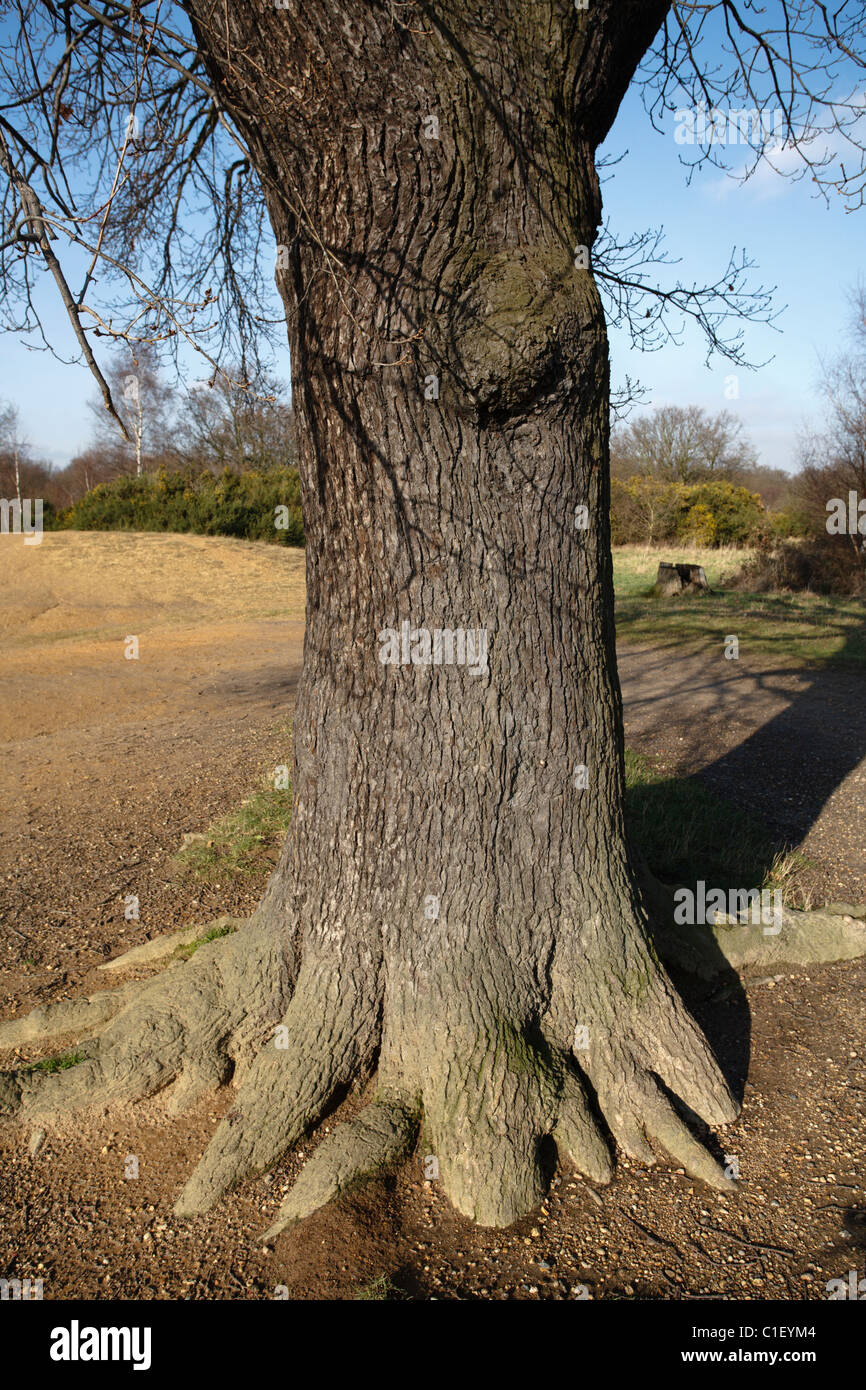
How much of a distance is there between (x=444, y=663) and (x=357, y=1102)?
1.51 meters

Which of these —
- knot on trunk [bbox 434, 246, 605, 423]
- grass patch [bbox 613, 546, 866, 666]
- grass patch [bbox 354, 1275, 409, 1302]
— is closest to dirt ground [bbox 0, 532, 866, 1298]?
grass patch [bbox 354, 1275, 409, 1302]

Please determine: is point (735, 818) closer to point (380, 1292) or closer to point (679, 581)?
point (380, 1292)

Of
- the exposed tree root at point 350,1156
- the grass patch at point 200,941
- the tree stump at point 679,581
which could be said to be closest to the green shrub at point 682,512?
the tree stump at point 679,581

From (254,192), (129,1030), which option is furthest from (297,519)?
(129,1030)

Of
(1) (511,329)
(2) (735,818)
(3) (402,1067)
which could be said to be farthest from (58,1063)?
(2) (735,818)

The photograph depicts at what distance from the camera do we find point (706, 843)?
4879 millimetres

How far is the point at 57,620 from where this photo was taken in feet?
51.2

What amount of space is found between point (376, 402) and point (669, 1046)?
230 cm

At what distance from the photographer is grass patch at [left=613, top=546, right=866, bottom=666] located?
1116 cm

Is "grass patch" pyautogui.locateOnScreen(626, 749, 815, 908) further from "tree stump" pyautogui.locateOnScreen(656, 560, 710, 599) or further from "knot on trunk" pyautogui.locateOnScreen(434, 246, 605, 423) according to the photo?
"tree stump" pyautogui.locateOnScreen(656, 560, 710, 599)

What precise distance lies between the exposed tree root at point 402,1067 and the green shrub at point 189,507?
23.4m

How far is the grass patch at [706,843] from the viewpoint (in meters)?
4.46

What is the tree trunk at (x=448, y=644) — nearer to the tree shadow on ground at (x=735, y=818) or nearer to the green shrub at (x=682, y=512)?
the tree shadow on ground at (x=735, y=818)

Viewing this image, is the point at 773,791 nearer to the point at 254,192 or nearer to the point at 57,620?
the point at 254,192
